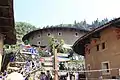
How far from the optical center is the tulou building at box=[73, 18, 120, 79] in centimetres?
1445

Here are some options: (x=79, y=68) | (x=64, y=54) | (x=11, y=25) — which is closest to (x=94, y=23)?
(x=64, y=54)

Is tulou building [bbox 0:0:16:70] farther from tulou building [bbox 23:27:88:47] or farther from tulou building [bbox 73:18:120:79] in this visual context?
tulou building [bbox 23:27:88:47]

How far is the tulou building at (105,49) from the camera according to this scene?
47.4 ft

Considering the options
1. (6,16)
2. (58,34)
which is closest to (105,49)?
(6,16)

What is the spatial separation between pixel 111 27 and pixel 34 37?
98.2 ft

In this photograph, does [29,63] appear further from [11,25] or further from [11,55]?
[11,25]

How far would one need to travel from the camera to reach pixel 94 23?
7950 cm

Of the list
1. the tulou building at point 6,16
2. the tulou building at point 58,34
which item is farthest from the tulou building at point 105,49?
the tulou building at point 58,34

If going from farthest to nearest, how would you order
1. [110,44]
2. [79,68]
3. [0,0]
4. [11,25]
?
[79,68] → [110,44] → [11,25] → [0,0]

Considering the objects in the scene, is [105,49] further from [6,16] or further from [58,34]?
[58,34]

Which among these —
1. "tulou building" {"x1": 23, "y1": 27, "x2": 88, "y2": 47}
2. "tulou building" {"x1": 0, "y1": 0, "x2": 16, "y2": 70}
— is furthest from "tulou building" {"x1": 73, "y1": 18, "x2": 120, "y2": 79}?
"tulou building" {"x1": 23, "y1": 27, "x2": 88, "y2": 47}

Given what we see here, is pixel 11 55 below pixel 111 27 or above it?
below

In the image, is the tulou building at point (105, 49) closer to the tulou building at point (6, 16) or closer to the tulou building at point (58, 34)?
the tulou building at point (6, 16)

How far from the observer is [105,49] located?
16.0 metres
